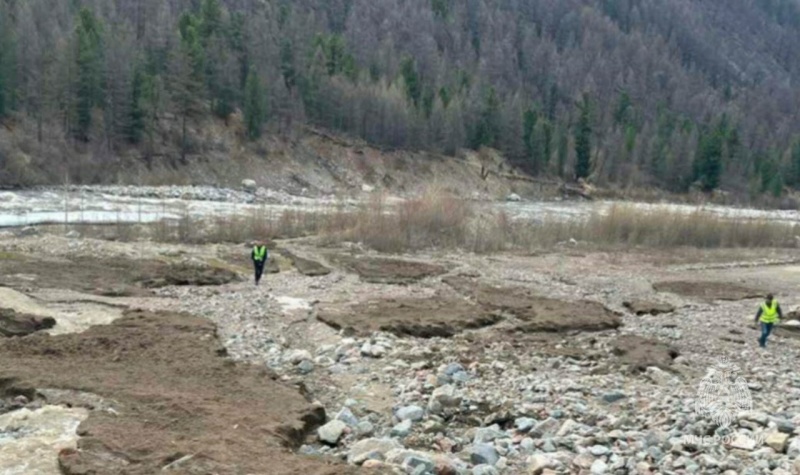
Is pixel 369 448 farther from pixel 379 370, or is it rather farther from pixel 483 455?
pixel 379 370

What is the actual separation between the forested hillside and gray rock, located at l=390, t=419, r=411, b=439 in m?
46.3

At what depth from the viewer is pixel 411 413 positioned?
433 inches

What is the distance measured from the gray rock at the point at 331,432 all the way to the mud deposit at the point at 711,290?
69.0ft

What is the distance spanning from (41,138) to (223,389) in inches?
2063

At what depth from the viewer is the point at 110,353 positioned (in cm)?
1343

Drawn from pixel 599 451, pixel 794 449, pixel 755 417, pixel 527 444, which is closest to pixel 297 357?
pixel 527 444

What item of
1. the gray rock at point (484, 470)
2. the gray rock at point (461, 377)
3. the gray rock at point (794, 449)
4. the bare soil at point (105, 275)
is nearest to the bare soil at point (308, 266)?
the bare soil at point (105, 275)

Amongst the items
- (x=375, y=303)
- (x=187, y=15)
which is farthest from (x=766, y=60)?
(x=375, y=303)

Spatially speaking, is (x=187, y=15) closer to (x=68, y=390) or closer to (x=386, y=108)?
(x=386, y=108)

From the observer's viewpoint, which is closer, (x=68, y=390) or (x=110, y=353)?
(x=68, y=390)

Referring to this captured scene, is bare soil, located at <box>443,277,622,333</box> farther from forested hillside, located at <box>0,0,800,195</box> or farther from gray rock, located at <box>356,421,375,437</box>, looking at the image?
forested hillside, located at <box>0,0,800,195</box>

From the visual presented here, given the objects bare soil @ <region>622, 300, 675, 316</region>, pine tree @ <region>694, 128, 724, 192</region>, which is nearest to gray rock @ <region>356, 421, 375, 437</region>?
bare soil @ <region>622, 300, 675, 316</region>

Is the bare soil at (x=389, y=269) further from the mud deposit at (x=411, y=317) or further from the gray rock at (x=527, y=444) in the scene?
the gray rock at (x=527, y=444)

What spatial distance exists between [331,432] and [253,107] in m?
63.7
